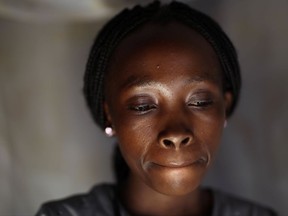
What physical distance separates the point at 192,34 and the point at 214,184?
52 centimetres

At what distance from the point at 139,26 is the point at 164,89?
145mm

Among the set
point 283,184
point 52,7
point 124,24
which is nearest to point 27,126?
point 52,7

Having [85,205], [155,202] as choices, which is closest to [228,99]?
[155,202]

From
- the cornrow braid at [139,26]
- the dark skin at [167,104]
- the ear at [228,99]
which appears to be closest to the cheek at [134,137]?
the dark skin at [167,104]

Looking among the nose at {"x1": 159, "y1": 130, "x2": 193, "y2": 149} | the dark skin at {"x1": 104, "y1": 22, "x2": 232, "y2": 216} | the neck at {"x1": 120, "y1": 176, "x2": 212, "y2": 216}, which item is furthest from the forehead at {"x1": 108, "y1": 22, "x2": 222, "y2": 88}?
the neck at {"x1": 120, "y1": 176, "x2": 212, "y2": 216}

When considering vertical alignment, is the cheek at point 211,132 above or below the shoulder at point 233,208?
above

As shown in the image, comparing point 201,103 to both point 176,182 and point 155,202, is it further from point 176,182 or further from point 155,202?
point 155,202

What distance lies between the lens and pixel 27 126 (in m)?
1.30

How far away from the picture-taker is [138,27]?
3.33ft

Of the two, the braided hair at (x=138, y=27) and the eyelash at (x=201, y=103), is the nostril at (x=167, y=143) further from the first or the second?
the braided hair at (x=138, y=27)

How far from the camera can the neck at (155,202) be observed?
3.63 ft

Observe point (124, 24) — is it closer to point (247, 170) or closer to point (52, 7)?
point (52, 7)

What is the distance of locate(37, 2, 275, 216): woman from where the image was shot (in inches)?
37.0

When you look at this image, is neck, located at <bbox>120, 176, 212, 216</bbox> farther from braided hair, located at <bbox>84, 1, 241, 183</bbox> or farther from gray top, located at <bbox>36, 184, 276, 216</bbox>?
braided hair, located at <bbox>84, 1, 241, 183</bbox>
